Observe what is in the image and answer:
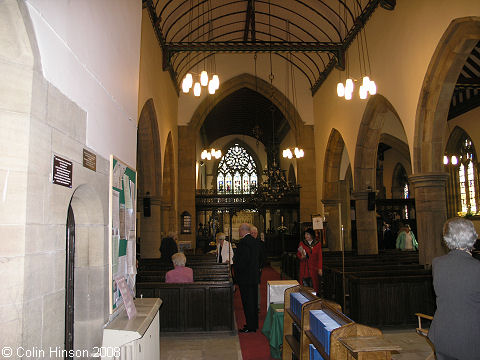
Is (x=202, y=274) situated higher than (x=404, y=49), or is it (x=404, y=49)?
(x=404, y=49)

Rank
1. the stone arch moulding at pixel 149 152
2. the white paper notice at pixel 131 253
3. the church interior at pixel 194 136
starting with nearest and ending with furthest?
the church interior at pixel 194 136, the white paper notice at pixel 131 253, the stone arch moulding at pixel 149 152

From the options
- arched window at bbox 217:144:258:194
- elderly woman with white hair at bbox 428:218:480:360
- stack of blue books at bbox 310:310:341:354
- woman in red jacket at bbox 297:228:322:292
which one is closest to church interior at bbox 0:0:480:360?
woman in red jacket at bbox 297:228:322:292

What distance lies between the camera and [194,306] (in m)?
6.10

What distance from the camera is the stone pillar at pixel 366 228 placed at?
11.7 meters

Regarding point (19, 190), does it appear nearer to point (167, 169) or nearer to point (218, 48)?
point (218, 48)

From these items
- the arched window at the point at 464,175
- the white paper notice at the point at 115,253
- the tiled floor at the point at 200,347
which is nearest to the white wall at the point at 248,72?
the arched window at the point at 464,175

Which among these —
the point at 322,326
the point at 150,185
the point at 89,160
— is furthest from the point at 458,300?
the point at 150,185

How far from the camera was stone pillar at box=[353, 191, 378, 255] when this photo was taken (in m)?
11.7

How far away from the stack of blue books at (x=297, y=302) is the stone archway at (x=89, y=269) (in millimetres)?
1838

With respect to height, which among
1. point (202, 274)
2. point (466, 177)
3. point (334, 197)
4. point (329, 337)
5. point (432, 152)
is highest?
point (466, 177)

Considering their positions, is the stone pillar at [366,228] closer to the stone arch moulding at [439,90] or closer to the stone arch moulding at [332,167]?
the stone arch moulding at [332,167]

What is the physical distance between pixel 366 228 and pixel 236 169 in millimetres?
16761

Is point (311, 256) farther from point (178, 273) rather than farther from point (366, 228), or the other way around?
point (366, 228)

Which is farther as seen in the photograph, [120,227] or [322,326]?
[120,227]
